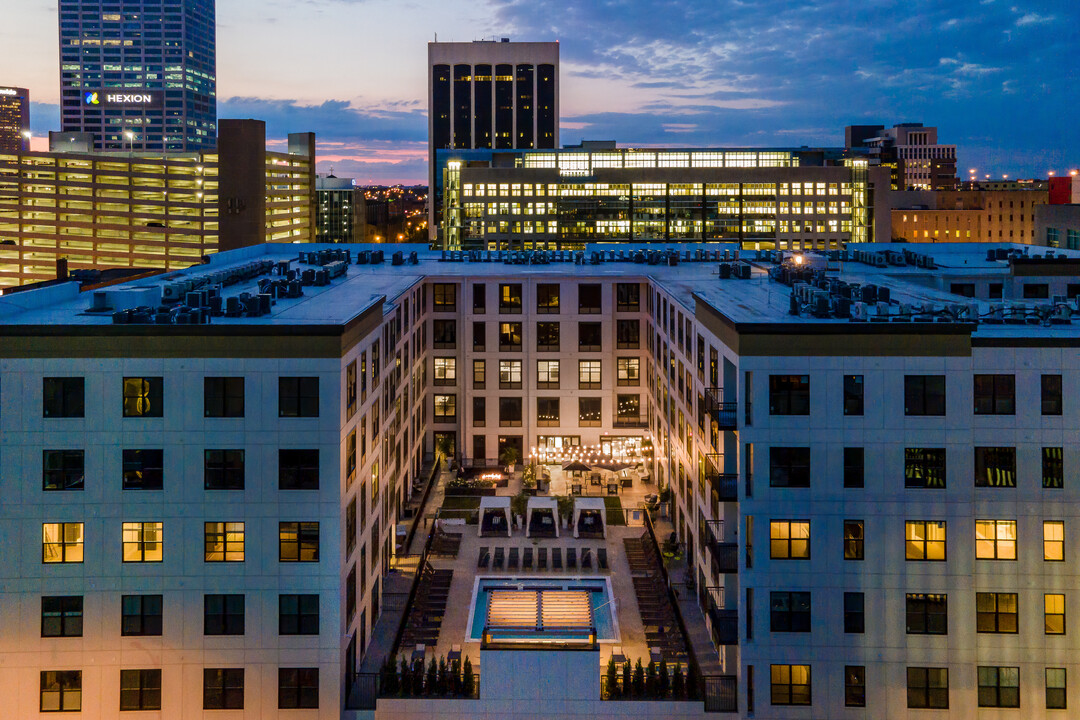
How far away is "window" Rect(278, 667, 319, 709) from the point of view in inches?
1523

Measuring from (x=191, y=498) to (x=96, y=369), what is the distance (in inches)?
251

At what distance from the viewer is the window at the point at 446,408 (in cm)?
7838

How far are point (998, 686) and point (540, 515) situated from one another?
30673 millimetres

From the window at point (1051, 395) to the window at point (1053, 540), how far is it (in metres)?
4.41

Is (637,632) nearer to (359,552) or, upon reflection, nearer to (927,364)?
(359,552)

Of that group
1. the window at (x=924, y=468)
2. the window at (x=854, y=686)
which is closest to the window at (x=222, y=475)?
the window at (x=854, y=686)

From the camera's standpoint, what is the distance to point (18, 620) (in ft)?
125

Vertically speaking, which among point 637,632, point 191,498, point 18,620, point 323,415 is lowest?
point 637,632

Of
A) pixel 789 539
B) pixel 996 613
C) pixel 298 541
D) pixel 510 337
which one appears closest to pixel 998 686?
pixel 996 613

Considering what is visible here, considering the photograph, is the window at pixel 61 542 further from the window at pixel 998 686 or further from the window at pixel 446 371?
the window at pixel 446 371

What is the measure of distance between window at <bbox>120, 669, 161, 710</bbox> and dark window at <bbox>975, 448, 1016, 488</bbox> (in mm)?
33897

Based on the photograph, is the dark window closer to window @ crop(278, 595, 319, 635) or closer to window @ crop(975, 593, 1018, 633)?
window @ crop(975, 593, 1018, 633)

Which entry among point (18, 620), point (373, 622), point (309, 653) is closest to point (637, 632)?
point (373, 622)

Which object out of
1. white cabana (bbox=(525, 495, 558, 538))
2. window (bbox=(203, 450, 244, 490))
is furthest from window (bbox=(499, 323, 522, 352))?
window (bbox=(203, 450, 244, 490))
